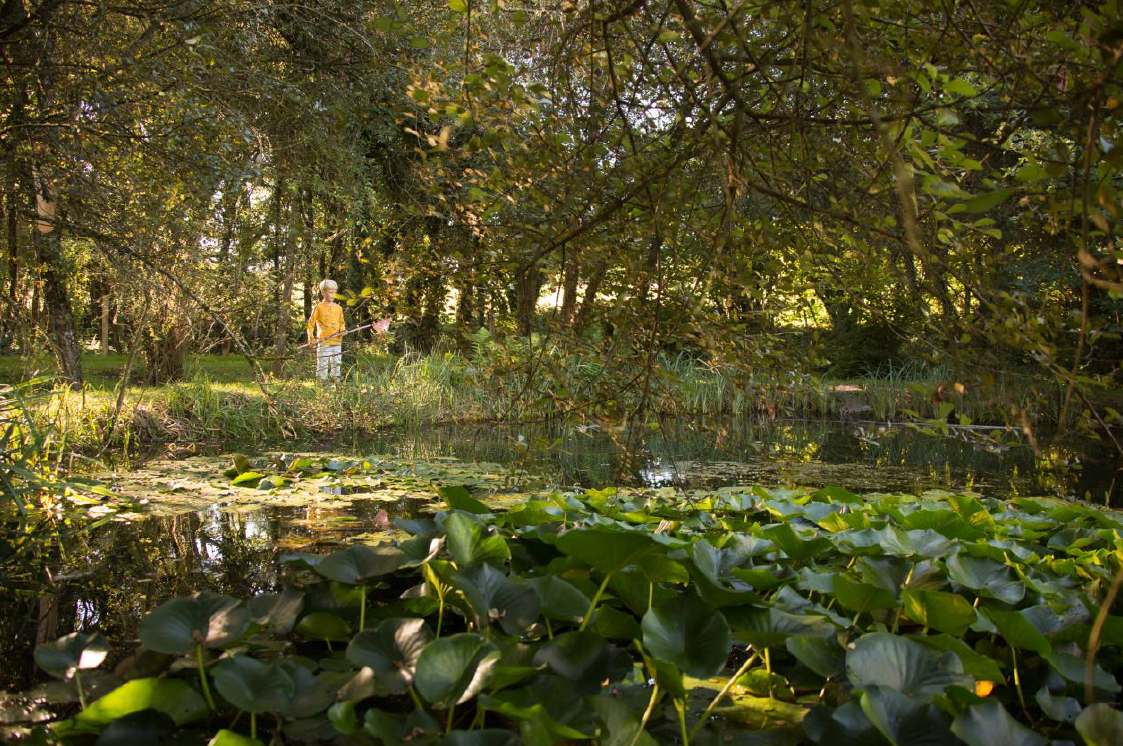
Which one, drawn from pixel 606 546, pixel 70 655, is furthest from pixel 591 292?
pixel 70 655

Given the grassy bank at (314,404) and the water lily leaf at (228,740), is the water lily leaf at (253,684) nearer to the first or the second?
the water lily leaf at (228,740)

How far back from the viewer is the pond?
6.80 ft

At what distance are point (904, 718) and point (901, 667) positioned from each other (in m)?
0.14

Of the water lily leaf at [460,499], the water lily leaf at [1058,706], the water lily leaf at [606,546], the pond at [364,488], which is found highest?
the water lily leaf at [606,546]

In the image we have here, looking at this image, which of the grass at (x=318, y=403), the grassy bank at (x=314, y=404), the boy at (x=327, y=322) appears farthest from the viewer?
the boy at (x=327, y=322)

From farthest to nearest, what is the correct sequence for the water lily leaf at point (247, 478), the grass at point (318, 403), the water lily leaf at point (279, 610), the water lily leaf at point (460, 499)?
the grass at point (318, 403) < the water lily leaf at point (247, 478) < the water lily leaf at point (460, 499) < the water lily leaf at point (279, 610)

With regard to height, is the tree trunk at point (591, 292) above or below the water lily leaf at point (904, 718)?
above

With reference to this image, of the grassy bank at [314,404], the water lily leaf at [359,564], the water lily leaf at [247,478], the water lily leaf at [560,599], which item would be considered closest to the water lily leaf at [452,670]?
the water lily leaf at [560,599]

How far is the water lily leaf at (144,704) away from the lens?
1082 mm

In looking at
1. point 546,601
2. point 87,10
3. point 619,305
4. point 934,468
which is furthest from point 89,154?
point 934,468

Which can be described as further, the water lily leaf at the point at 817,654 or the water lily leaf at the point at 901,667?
the water lily leaf at the point at 817,654

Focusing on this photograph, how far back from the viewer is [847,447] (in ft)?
22.1

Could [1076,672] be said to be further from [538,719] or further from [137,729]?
[137,729]

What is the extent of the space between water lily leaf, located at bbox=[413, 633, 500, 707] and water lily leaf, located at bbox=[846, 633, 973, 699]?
51 centimetres
